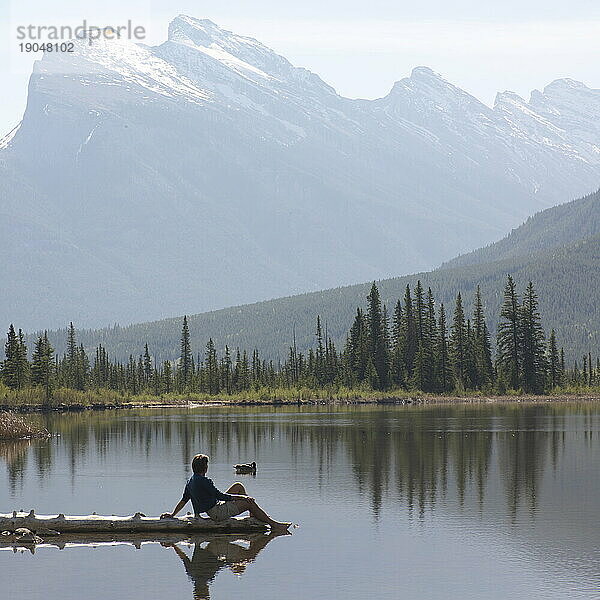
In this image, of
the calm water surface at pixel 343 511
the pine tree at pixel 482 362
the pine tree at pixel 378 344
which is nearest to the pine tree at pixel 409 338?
the pine tree at pixel 378 344

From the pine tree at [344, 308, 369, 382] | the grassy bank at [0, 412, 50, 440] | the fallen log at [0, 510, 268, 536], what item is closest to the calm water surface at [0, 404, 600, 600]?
the fallen log at [0, 510, 268, 536]

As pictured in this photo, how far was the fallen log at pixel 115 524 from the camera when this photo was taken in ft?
102

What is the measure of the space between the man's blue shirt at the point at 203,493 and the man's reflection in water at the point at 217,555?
2.69 feet

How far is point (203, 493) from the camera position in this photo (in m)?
31.2

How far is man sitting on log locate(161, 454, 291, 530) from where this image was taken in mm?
31109

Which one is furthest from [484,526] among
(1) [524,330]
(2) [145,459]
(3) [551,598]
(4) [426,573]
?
(1) [524,330]

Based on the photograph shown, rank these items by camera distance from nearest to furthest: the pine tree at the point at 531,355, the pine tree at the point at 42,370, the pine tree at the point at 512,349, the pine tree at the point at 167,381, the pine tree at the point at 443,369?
the pine tree at the point at 42,370 < the pine tree at the point at 443,369 < the pine tree at the point at 531,355 < the pine tree at the point at 512,349 < the pine tree at the point at 167,381

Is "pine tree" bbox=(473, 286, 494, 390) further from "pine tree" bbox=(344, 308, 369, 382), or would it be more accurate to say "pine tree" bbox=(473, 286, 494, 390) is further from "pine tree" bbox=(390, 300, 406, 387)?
"pine tree" bbox=(344, 308, 369, 382)

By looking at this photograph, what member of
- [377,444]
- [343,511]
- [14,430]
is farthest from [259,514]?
[14,430]

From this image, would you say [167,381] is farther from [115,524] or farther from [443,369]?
[115,524]

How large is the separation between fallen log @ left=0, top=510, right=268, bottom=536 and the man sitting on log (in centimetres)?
20

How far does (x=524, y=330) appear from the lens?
146250mm

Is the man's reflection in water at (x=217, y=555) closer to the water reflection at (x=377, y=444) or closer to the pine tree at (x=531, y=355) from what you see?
the water reflection at (x=377, y=444)

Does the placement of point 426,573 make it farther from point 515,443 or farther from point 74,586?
point 515,443
